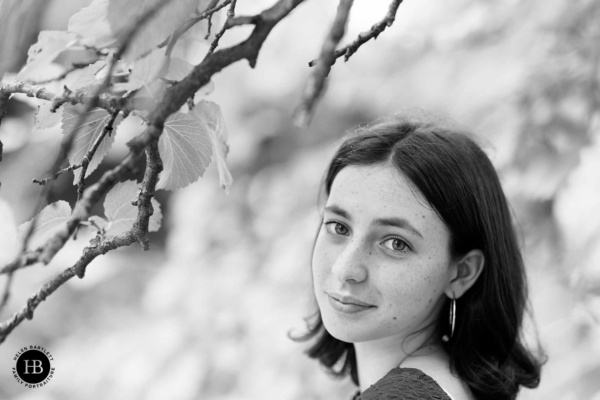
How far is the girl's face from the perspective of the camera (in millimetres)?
617

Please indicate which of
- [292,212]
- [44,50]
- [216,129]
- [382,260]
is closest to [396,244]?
[382,260]

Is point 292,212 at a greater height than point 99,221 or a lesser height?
lesser

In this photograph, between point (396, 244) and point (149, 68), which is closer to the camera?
point (149, 68)

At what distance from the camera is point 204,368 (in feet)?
4.63

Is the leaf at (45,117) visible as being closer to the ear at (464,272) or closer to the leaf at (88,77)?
the leaf at (88,77)

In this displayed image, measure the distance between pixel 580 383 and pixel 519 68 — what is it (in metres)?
0.48

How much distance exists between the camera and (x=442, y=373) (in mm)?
647

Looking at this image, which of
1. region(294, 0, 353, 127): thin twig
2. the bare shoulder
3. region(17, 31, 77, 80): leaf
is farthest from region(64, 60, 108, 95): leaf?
the bare shoulder

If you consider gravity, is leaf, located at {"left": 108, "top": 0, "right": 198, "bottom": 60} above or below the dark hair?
above

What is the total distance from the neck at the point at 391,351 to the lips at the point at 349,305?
0.25 feet

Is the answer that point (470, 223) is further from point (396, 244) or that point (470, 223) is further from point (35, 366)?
point (35, 366)

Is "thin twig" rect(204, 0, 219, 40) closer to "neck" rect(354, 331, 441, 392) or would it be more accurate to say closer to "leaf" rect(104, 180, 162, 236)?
"leaf" rect(104, 180, 162, 236)

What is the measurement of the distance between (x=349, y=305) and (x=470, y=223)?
144mm

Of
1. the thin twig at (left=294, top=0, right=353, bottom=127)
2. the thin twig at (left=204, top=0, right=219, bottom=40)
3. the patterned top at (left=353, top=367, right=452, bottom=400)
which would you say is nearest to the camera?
the thin twig at (left=294, top=0, right=353, bottom=127)
